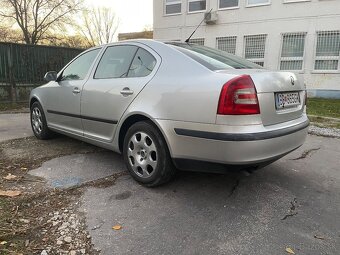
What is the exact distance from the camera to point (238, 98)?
2725mm

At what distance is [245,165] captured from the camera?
2.81m

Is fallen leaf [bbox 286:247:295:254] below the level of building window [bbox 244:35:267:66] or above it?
Result: below

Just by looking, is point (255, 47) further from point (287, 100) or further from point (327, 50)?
point (287, 100)

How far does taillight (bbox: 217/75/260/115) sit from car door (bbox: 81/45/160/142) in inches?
38.8

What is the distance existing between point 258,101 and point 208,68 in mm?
578

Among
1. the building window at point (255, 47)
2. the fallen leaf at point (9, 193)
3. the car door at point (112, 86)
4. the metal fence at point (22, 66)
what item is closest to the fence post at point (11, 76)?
the metal fence at point (22, 66)

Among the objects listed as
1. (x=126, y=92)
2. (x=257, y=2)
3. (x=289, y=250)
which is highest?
(x=257, y=2)

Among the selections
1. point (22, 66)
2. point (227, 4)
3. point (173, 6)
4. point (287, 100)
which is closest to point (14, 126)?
point (22, 66)

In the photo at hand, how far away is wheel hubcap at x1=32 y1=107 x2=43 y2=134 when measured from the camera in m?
5.45

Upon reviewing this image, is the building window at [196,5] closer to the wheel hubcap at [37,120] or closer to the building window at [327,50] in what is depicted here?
the building window at [327,50]

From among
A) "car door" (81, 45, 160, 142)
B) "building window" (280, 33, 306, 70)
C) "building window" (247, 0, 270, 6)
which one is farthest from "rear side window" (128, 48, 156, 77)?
"building window" (247, 0, 270, 6)

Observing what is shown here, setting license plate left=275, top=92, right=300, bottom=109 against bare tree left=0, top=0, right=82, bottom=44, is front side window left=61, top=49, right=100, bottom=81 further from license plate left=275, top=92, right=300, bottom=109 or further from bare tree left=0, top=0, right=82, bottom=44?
bare tree left=0, top=0, right=82, bottom=44

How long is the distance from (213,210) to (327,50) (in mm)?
13529

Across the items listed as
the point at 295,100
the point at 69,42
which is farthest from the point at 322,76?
the point at 69,42
